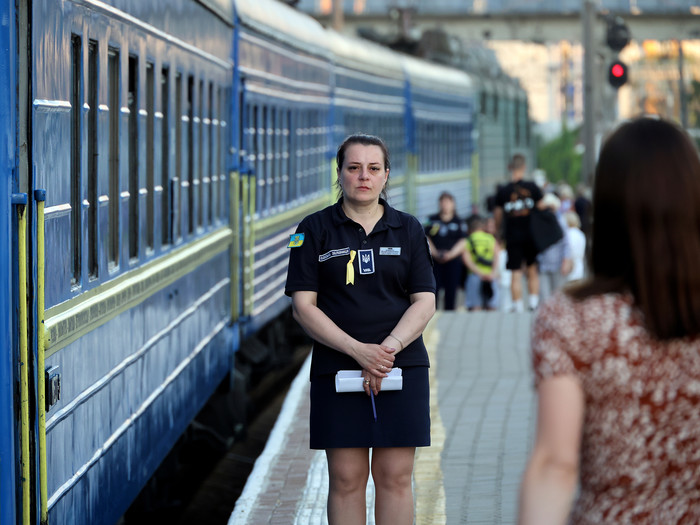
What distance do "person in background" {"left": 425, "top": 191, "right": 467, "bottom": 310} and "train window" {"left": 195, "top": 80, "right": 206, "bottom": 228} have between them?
7.87 meters

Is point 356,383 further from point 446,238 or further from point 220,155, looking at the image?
point 446,238

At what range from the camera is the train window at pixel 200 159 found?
31.4 feet

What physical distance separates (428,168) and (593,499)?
2503 centimetres

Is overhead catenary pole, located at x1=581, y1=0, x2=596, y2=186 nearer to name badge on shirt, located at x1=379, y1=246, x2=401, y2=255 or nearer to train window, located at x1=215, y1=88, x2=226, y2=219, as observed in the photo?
train window, located at x1=215, y1=88, x2=226, y2=219

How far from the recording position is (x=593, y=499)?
2.96 metres

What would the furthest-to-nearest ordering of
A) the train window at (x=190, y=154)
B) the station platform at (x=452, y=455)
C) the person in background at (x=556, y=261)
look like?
the person in background at (x=556, y=261) → the train window at (x=190, y=154) → the station platform at (x=452, y=455)

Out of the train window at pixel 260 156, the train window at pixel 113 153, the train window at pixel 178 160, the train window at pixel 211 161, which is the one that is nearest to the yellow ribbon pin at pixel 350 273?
the train window at pixel 113 153

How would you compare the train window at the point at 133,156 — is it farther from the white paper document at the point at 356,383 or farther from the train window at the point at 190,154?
the white paper document at the point at 356,383

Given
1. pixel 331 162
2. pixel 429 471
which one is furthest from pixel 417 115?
pixel 429 471

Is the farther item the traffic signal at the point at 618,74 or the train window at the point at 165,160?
the traffic signal at the point at 618,74

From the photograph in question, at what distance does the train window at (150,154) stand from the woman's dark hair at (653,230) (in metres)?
4.76

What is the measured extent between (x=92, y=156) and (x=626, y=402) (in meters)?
3.40

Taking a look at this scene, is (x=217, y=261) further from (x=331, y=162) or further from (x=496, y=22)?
(x=496, y=22)

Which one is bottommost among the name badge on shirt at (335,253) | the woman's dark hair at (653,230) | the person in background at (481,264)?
the person in background at (481,264)
